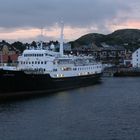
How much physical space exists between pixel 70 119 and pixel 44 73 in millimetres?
30648

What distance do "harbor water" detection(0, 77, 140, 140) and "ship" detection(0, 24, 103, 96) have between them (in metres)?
4.70

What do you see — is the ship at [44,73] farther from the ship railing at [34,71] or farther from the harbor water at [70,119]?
the harbor water at [70,119]

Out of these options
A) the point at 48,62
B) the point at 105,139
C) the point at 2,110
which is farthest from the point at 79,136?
the point at 48,62

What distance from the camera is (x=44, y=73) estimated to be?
7588cm

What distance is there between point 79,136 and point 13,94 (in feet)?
99.1

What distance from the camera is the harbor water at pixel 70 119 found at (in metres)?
38.4

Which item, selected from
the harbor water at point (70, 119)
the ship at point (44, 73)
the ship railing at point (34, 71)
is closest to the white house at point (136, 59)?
the ship at point (44, 73)

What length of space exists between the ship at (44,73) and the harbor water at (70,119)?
4701mm

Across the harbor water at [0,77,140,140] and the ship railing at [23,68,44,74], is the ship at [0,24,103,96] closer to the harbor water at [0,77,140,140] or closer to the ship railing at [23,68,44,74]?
the ship railing at [23,68,44,74]

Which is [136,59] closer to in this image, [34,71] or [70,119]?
[34,71]

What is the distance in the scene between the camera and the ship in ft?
220

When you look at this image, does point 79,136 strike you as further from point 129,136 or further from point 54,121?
point 54,121

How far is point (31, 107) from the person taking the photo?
55.2 m

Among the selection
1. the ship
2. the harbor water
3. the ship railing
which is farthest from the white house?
the harbor water
